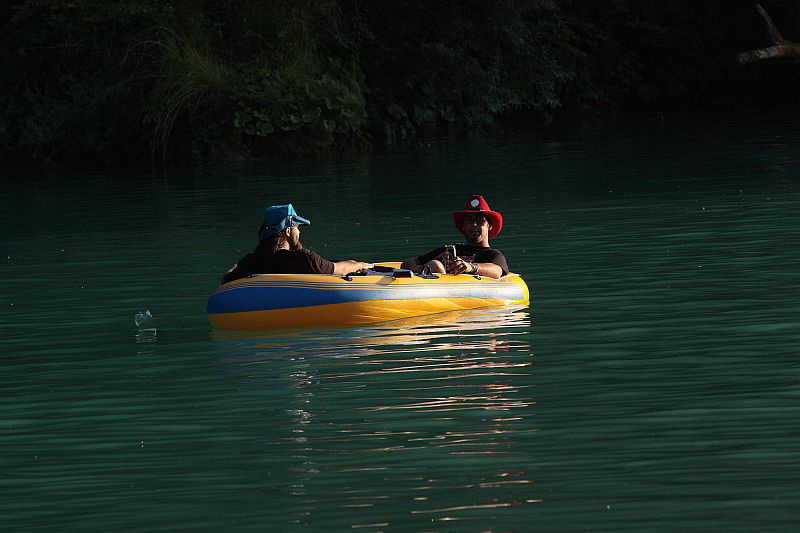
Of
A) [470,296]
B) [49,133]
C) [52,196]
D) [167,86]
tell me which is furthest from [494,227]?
[49,133]

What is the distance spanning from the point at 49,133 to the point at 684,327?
70.4 ft

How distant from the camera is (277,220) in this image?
1095 cm

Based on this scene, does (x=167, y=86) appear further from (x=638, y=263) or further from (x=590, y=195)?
(x=638, y=263)

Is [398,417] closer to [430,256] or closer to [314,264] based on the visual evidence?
[314,264]

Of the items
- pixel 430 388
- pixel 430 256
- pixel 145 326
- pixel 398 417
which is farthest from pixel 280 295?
pixel 398 417

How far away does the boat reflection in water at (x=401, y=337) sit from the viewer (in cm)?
992

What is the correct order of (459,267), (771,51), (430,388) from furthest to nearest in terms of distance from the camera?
1. (771,51)
2. (459,267)
3. (430,388)

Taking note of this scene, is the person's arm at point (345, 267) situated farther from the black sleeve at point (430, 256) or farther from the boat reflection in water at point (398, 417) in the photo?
the boat reflection in water at point (398, 417)

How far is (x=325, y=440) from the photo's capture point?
24.3 feet

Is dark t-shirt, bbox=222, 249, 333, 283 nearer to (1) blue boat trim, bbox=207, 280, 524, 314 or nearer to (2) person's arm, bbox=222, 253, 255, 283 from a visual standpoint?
(2) person's arm, bbox=222, 253, 255, 283

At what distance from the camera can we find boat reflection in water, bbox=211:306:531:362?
9922mm

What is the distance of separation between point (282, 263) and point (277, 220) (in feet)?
1.02

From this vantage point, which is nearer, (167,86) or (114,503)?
(114,503)

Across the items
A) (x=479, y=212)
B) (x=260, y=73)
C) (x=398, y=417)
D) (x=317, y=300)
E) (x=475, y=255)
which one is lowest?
(x=398, y=417)
